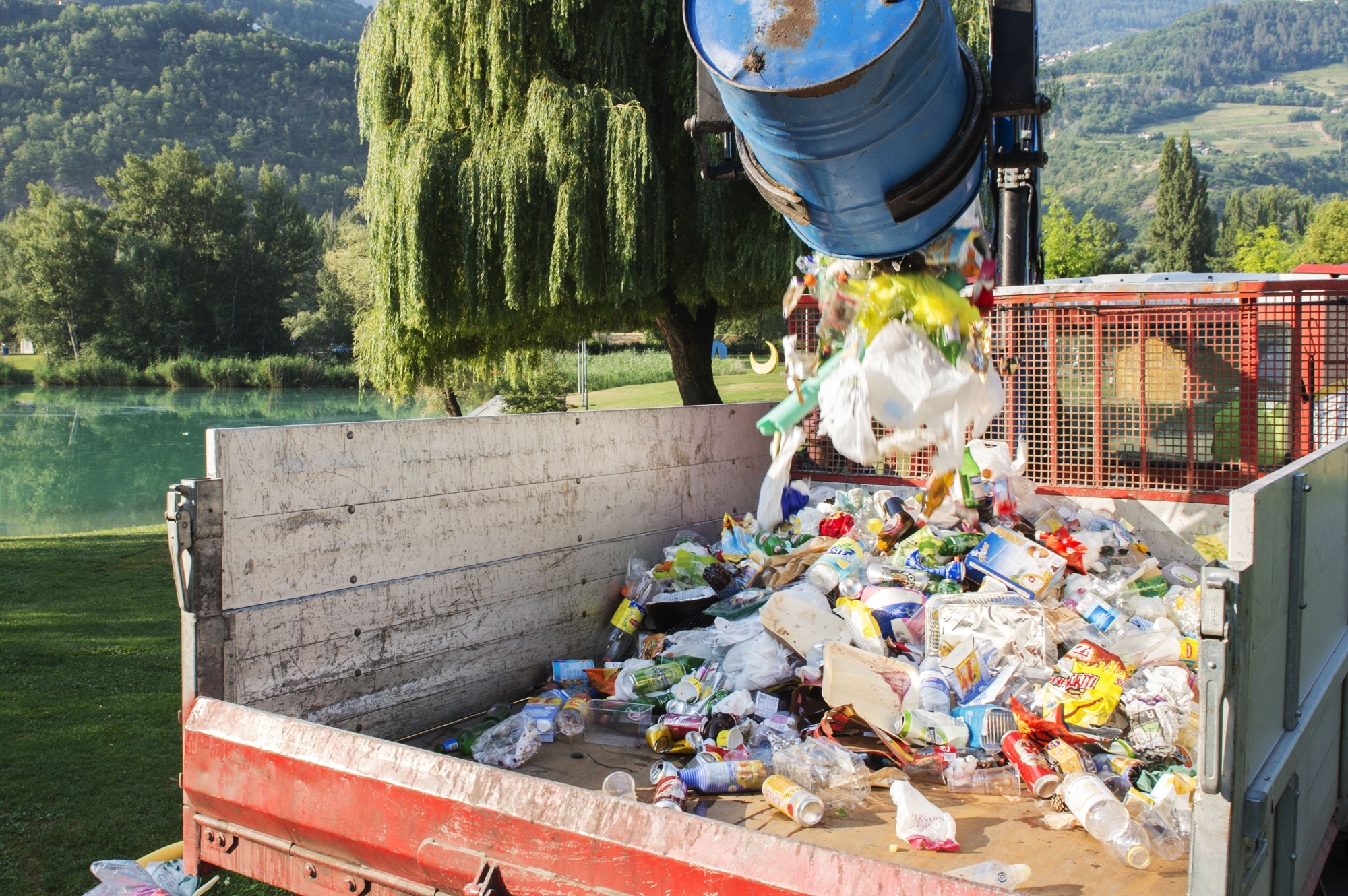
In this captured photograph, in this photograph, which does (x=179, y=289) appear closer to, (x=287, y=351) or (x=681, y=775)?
(x=287, y=351)

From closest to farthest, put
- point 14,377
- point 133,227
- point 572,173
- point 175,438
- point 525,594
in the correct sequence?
point 525,594, point 572,173, point 175,438, point 14,377, point 133,227

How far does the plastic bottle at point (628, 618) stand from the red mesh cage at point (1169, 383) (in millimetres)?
1417

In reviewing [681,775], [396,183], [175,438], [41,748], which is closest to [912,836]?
[681,775]

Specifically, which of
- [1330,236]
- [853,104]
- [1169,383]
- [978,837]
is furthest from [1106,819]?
[1330,236]

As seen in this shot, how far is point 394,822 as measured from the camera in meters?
2.04

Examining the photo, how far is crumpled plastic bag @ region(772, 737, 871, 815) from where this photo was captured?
3.18 metres

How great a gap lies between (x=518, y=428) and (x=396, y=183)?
19.0 ft

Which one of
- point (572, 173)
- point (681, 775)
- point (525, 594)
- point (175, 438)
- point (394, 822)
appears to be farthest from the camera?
point (175, 438)

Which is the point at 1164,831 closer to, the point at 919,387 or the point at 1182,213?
the point at 919,387

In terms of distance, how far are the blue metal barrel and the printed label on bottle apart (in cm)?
247

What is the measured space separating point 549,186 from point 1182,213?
70518 mm

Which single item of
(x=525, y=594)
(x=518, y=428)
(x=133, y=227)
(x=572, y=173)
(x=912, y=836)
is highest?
(x=133, y=227)

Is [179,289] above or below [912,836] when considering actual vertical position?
above

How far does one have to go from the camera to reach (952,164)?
2410 mm
